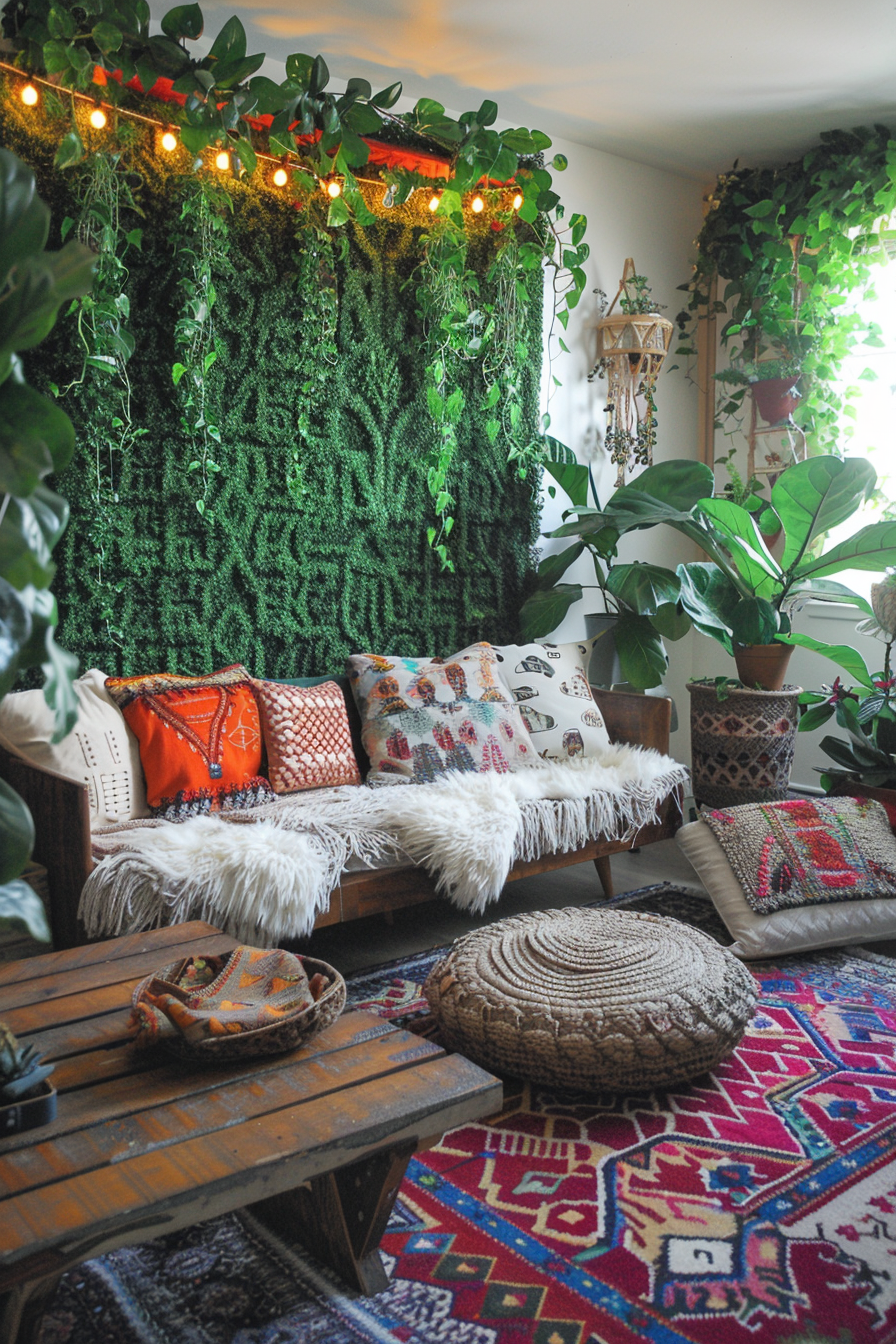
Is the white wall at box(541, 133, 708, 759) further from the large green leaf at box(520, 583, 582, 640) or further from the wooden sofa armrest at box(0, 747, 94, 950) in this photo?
the wooden sofa armrest at box(0, 747, 94, 950)

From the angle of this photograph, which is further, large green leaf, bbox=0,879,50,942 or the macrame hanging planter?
the macrame hanging planter

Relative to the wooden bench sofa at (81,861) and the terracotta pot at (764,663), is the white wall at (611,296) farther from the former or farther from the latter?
the wooden bench sofa at (81,861)

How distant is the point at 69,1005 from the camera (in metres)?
1.56

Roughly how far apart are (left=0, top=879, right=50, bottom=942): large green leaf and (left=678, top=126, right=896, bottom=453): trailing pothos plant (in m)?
3.75

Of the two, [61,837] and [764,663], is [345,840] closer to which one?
[61,837]

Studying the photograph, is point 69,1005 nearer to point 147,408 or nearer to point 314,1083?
point 314,1083

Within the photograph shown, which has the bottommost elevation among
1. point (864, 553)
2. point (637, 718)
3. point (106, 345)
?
point (637, 718)

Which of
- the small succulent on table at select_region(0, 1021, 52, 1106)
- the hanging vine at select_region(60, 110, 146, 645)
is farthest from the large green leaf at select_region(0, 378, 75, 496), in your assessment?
the hanging vine at select_region(60, 110, 146, 645)

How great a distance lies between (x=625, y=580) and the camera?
3.40 m

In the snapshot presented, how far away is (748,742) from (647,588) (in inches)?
23.8

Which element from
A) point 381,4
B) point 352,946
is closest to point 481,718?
point 352,946

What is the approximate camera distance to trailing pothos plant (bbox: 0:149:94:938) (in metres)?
0.91

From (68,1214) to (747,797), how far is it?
2.68 m

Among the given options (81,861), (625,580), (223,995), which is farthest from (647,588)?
(223,995)
